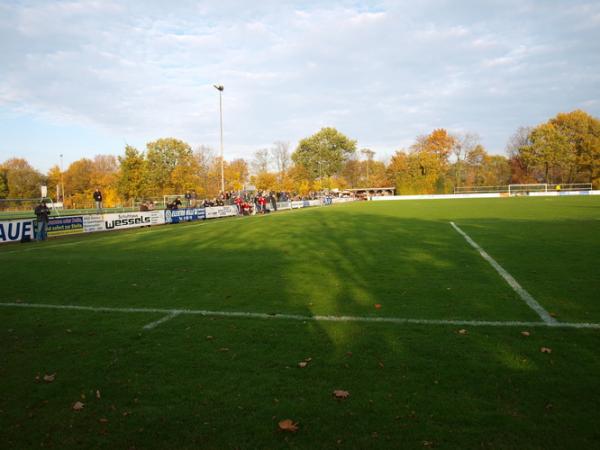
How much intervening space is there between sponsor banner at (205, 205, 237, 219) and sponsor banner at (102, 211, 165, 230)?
18.1 feet

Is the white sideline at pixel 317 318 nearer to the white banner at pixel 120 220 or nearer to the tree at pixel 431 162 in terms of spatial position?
the white banner at pixel 120 220

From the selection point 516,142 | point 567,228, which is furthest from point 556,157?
point 567,228

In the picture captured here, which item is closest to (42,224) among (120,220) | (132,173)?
(120,220)

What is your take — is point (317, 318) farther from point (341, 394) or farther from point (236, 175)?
point (236, 175)

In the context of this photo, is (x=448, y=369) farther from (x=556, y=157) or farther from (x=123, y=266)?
(x=556, y=157)

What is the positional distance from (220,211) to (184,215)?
16.7 feet

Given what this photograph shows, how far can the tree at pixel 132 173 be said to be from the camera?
50.4 metres

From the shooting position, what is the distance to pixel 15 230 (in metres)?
19.0

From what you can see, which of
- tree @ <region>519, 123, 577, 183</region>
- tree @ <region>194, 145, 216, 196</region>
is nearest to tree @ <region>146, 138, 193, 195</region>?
tree @ <region>194, 145, 216, 196</region>

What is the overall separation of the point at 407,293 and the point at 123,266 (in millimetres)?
7440

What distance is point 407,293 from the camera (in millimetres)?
7141

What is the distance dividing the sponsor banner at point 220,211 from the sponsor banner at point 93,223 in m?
11.0

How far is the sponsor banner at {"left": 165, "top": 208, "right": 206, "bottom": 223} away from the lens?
2986 cm

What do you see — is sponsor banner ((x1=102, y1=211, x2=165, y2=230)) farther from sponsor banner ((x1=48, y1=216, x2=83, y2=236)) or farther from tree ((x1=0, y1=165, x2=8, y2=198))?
tree ((x1=0, y1=165, x2=8, y2=198))
